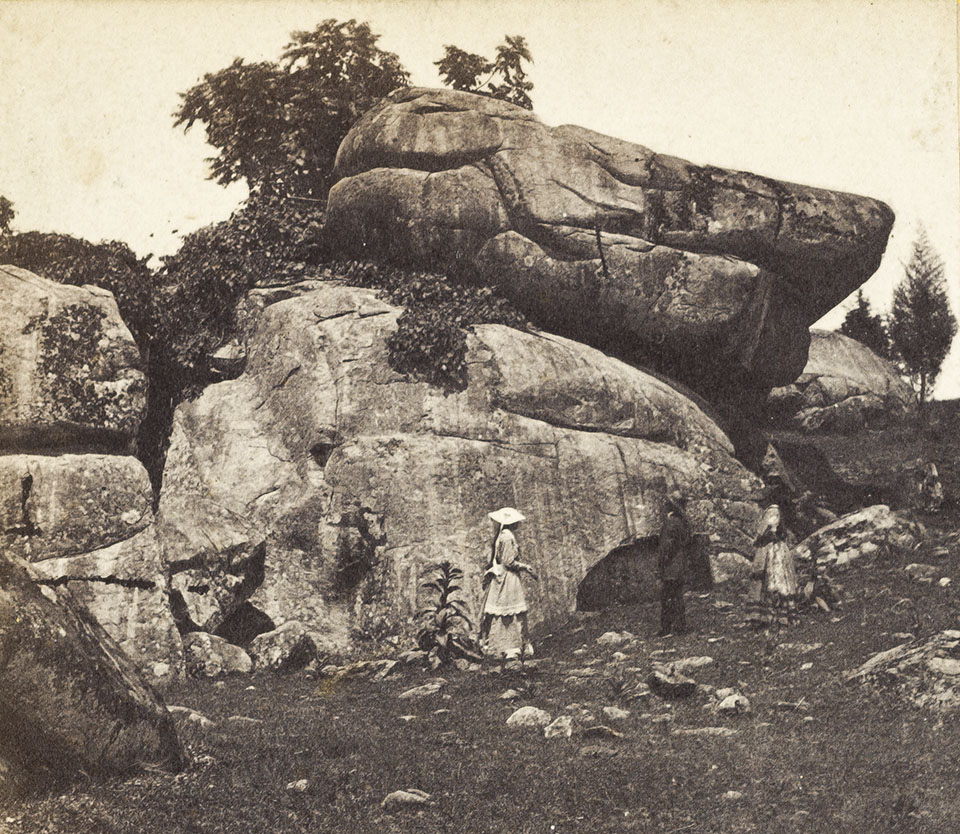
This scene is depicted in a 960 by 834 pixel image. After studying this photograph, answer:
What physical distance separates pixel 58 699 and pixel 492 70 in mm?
15706

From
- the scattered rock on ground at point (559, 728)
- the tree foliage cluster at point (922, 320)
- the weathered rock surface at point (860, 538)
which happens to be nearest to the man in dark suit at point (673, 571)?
the weathered rock surface at point (860, 538)

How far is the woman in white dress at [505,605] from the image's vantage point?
14016 mm

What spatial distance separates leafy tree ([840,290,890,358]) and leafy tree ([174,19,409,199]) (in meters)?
23.1

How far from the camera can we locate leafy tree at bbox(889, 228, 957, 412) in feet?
119

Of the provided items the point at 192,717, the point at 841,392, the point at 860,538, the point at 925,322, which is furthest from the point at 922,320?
the point at 192,717

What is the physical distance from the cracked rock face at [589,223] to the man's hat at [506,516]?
17.6 feet

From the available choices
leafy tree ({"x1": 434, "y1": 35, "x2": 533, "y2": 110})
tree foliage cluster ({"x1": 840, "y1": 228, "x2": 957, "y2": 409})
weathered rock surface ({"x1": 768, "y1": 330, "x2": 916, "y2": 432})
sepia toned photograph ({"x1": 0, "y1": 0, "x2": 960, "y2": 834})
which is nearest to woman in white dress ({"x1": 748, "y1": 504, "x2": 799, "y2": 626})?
sepia toned photograph ({"x1": 0, "y1": 0, "x2": 960, "y2": 834})

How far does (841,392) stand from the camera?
32.1 metres

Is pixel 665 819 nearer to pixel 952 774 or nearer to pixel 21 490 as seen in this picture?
pixel 952 774

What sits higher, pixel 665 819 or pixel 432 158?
pixel 432 158

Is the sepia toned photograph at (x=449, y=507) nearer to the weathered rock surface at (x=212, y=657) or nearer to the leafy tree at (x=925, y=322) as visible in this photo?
the weathered rock surface at (x=212, y=657)

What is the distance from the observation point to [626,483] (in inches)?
667

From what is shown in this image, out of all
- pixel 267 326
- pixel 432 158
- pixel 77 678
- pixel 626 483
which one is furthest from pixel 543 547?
pixel 77 678

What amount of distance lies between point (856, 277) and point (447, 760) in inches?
580
